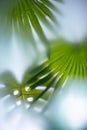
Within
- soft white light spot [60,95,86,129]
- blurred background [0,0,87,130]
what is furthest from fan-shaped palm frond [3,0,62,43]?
soft white light spot [60,95,86,129]

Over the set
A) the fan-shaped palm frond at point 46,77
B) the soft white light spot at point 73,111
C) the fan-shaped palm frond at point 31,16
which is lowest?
the soft white light spot at point 73,111

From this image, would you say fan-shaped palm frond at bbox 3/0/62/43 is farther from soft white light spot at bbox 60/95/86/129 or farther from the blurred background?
soft white light spot at bbox 60/95/86/129

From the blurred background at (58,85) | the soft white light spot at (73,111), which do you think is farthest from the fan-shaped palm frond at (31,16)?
the soft white light spot at (73,111)

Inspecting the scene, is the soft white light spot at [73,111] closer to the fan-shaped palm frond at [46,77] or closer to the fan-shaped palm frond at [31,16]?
the fan-shaped palm frond at [46,77]

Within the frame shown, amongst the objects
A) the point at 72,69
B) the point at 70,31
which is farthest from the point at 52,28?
the point at 72,69

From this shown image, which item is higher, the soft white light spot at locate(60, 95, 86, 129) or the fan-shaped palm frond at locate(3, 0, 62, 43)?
the fan-shaped palm frond at locate(3, 0, 62, 43)

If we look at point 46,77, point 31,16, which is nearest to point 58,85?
point 46,77

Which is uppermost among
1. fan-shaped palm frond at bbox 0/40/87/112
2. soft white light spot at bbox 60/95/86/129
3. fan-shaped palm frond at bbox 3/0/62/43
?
fan-shaped palm frond at bbox 3/0/62/43

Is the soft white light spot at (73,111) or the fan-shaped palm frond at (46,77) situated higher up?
the fan-shaped palm frond at (46,77)
